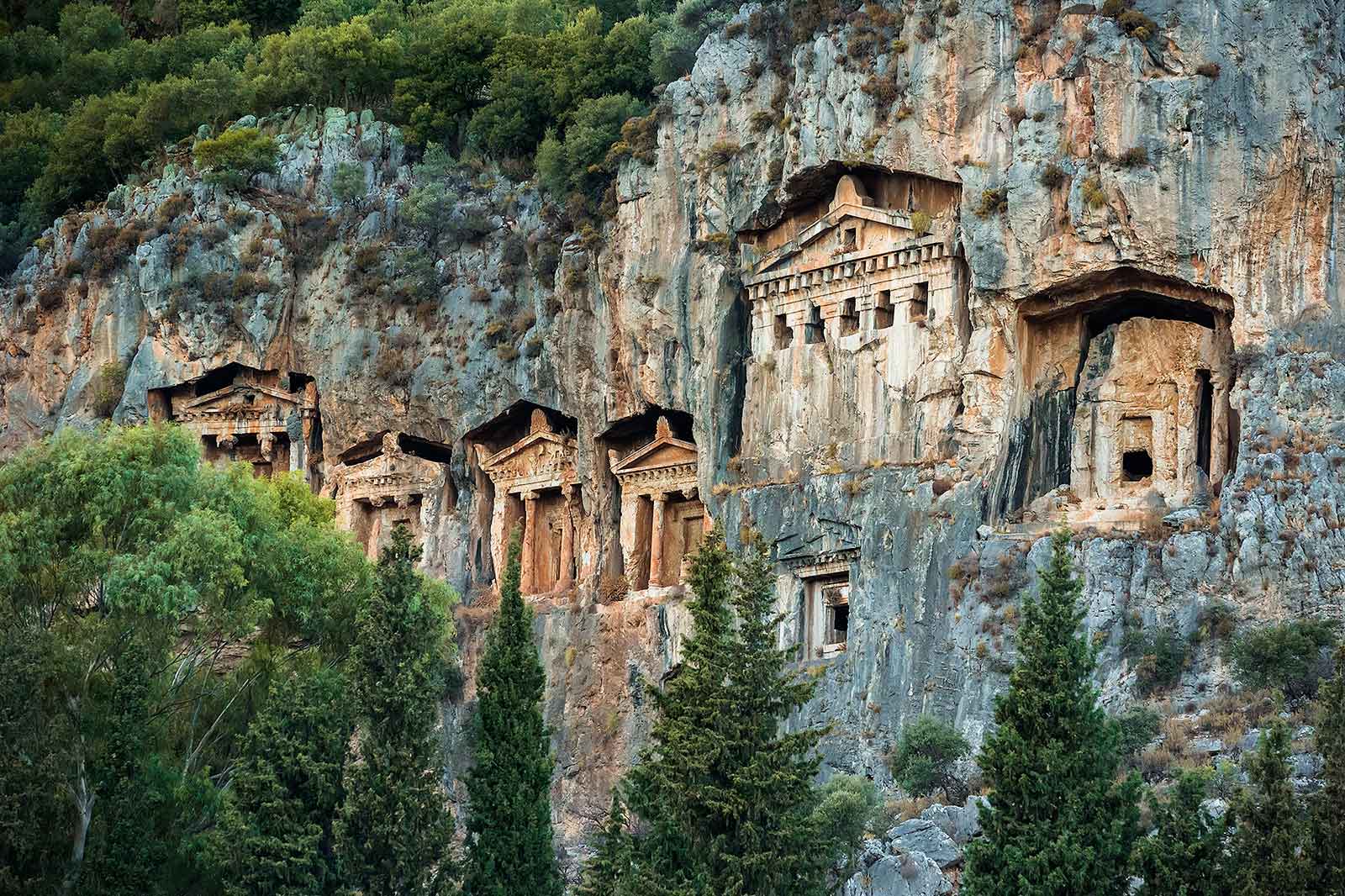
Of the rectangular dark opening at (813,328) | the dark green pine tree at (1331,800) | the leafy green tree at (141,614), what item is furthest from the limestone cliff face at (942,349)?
the dark green pine tree at (1331,800)

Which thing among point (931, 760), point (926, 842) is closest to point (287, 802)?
point (926, 842)

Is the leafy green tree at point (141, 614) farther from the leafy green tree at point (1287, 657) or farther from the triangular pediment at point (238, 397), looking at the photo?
the triangular pediment at point (238, 397)

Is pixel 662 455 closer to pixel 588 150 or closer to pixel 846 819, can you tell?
pixel 588 150

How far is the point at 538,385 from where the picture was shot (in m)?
63.4

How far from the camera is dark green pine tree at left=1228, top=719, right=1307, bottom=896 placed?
32.4 metres

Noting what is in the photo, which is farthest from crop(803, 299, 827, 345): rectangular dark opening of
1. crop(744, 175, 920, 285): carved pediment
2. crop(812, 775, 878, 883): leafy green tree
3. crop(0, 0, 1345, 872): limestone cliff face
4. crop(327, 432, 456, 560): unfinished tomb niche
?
crop(812, 775, 878, 883): leafy green tree

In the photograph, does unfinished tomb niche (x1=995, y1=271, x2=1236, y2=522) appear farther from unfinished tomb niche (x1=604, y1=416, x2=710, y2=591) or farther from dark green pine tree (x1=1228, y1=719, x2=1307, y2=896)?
dark green pine tree (x1=1228, y1=719, x2=1307, y2=896)

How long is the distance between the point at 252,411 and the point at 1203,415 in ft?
98.7

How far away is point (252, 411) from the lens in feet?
231

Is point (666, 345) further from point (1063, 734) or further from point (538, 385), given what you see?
point (1063, 734)

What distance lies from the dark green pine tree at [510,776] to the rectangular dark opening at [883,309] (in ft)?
51.6

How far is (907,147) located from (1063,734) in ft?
70.2

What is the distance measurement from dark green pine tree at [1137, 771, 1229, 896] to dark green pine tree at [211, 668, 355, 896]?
43.6 feet

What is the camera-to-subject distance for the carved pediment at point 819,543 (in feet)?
173
